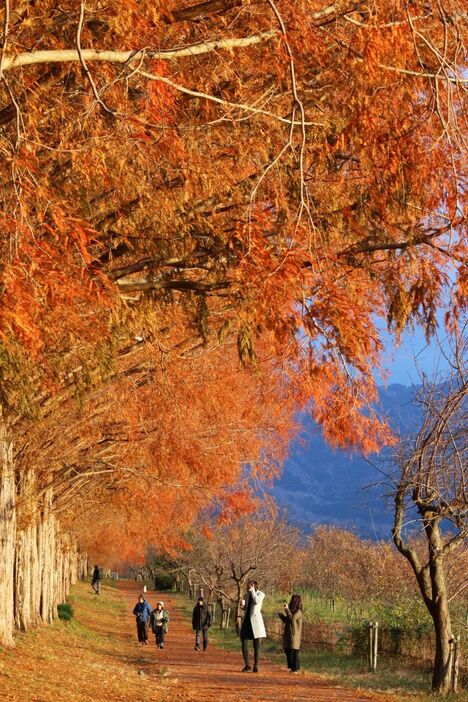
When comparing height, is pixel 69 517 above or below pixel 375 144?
below

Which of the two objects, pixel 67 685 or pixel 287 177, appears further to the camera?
pixel 67 685

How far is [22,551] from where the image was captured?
75.7 ft

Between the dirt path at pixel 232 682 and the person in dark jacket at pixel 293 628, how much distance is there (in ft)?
1.11

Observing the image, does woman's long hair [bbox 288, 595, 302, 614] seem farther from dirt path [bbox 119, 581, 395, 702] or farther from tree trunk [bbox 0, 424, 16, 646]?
tree trunk [bbox 0, 424, 16, 646]

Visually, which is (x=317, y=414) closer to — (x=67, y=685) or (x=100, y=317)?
(x=100, y=317)

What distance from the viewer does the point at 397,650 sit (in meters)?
24.5

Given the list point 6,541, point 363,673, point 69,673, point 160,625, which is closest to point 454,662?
point 363,673

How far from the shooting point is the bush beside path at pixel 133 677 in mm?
13797

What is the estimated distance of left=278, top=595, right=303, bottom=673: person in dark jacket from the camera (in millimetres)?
18781

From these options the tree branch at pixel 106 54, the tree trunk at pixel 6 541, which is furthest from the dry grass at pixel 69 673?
the tree branch at pixel 106 54

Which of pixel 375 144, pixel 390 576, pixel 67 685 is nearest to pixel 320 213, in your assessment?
pixel 375 144

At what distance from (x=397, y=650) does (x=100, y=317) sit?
1803cm

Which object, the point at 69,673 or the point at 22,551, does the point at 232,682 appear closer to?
the point at 69,673

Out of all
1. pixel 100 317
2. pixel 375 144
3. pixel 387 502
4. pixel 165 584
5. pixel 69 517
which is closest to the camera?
pixel 375 144
